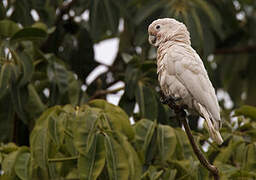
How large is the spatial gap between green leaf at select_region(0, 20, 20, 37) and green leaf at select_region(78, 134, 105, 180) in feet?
4.59

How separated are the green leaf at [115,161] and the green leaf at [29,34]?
1.24m

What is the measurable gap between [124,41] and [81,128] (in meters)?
2.47

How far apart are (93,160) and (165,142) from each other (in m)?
0.62

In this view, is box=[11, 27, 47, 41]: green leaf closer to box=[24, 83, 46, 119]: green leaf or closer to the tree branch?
box=[24, 83, 46, 119]: green leaf

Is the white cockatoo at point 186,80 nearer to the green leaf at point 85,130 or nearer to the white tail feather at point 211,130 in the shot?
the white tail feather at point 211,130

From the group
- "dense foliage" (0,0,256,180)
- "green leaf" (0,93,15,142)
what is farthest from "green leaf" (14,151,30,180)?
"green leaf" (0,93,15,142)

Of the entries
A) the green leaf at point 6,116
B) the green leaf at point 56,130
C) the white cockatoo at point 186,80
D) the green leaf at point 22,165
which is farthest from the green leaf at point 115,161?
the green leaf at point 6,116

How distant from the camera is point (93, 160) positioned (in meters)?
3.55

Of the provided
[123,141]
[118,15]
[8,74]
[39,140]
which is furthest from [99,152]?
[118,15]

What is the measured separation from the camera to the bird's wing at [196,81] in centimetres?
358

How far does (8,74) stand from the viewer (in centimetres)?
427

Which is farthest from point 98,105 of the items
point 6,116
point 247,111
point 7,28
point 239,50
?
point 239,50

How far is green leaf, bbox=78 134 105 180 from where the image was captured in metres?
3.52

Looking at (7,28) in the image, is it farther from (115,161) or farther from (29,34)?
(115,161)
